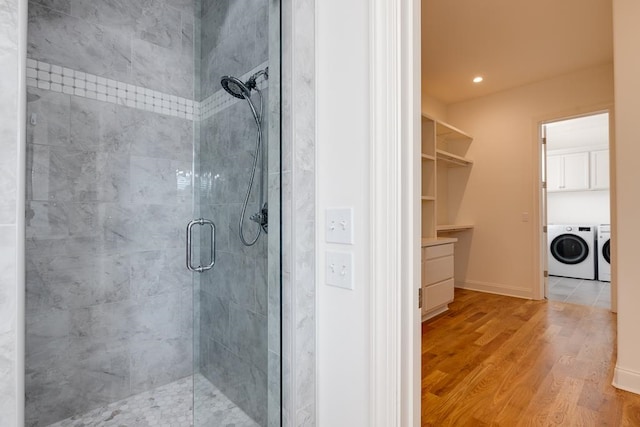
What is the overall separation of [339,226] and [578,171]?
6.86m

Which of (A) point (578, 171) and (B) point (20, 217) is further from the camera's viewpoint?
(A) point (578, 171)

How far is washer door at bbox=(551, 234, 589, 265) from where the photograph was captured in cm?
541

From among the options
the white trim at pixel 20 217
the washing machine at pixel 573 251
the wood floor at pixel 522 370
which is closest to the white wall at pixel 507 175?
the wood floor at pixel 522 370

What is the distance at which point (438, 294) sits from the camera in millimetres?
3559

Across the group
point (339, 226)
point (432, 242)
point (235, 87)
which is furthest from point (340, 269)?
point (432, 242)

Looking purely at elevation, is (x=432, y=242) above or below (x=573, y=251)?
above

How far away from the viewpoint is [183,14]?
1.86 meters

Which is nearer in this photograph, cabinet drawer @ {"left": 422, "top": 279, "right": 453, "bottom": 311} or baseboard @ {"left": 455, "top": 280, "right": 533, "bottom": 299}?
cabinet drawer @ {"left": 422, "top": 279, "right": 453, "bottom": 311}

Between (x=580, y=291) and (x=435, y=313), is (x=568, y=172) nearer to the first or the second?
(x=580, y=291)

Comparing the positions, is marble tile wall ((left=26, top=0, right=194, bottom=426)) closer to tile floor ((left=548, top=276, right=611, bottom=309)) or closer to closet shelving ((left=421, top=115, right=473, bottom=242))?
closet shelving ((left=421, top=115, right=473, bottom=242))

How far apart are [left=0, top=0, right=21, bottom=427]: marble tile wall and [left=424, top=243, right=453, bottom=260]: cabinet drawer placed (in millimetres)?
3215

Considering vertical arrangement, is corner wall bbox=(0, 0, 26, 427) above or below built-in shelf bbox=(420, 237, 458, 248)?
above

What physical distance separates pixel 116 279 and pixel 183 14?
5.10ft

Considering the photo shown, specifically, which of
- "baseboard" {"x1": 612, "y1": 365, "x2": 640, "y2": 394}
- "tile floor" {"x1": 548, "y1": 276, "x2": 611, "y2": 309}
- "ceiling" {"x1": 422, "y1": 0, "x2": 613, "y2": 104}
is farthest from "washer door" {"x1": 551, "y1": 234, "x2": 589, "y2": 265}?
"baseboard" {"x1": 612, "y1": 365, "x2": 640, "y2": 394}
